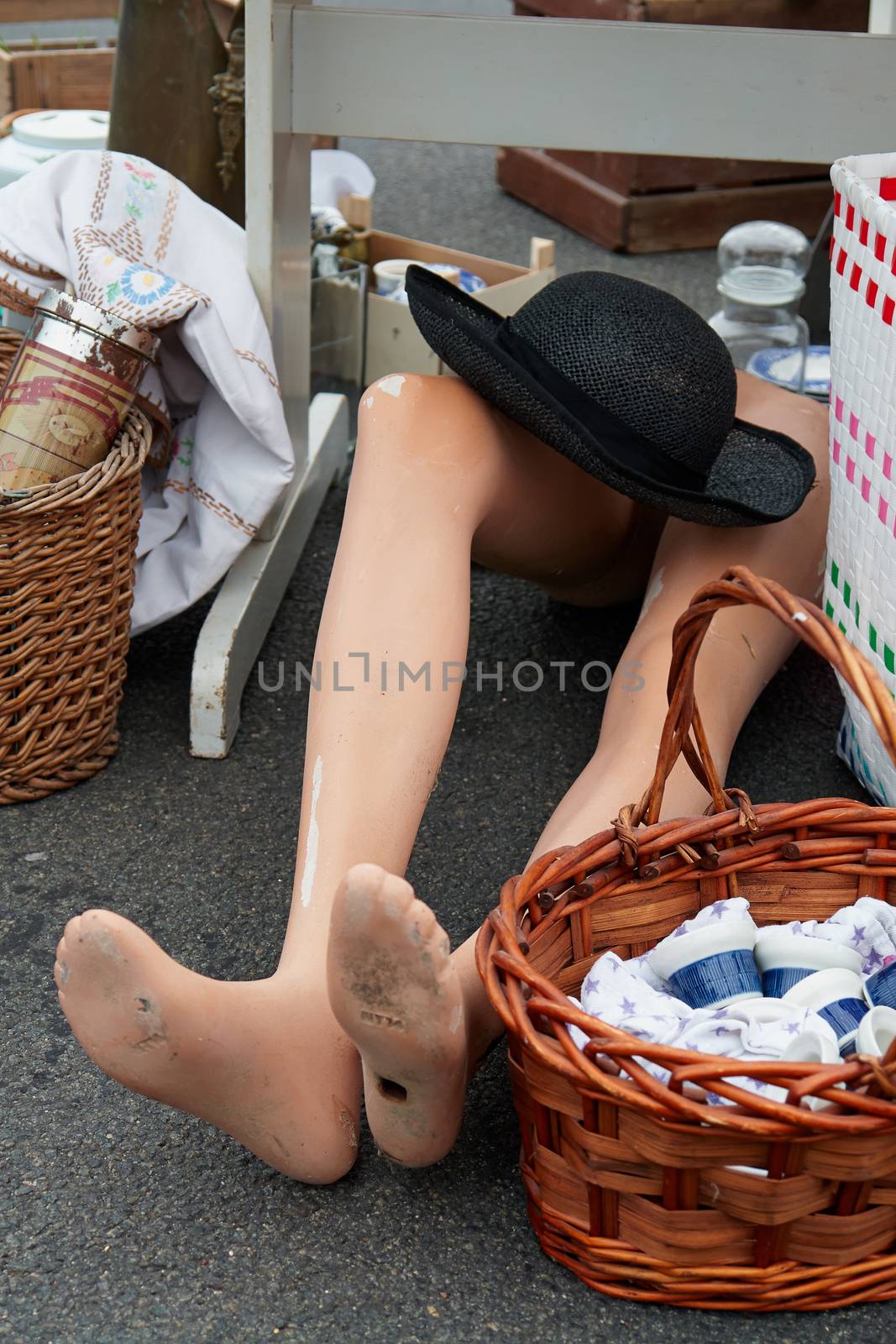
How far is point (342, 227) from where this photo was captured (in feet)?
6.28

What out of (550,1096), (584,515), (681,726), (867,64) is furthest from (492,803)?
(867,64)

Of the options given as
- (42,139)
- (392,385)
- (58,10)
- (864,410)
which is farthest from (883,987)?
(58,10)

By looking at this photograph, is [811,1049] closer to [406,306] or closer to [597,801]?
[597,801]

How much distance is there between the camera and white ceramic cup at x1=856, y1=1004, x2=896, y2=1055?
2.39 ft

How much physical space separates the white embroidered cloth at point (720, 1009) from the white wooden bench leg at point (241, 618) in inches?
21.5

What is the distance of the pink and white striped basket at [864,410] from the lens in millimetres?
958

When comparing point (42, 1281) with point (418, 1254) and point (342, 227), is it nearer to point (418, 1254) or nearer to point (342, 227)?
point (418, 1254)

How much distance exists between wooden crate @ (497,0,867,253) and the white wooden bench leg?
1229mm

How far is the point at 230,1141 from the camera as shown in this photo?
2.94 ft

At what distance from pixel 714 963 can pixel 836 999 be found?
7 centimetres

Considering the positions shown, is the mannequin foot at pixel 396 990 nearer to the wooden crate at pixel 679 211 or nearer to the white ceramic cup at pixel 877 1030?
the white ceramic cup at pixel 877 1030

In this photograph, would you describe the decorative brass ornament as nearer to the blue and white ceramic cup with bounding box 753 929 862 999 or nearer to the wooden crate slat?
the wooden crate slat

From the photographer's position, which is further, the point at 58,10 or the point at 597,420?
the point at 58,10

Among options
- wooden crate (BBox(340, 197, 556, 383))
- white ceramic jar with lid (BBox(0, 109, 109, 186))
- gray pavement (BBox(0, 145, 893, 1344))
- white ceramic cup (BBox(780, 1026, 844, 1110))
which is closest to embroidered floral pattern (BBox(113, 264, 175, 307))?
gray pavement (BBox(0, 145, 893, 1344))
